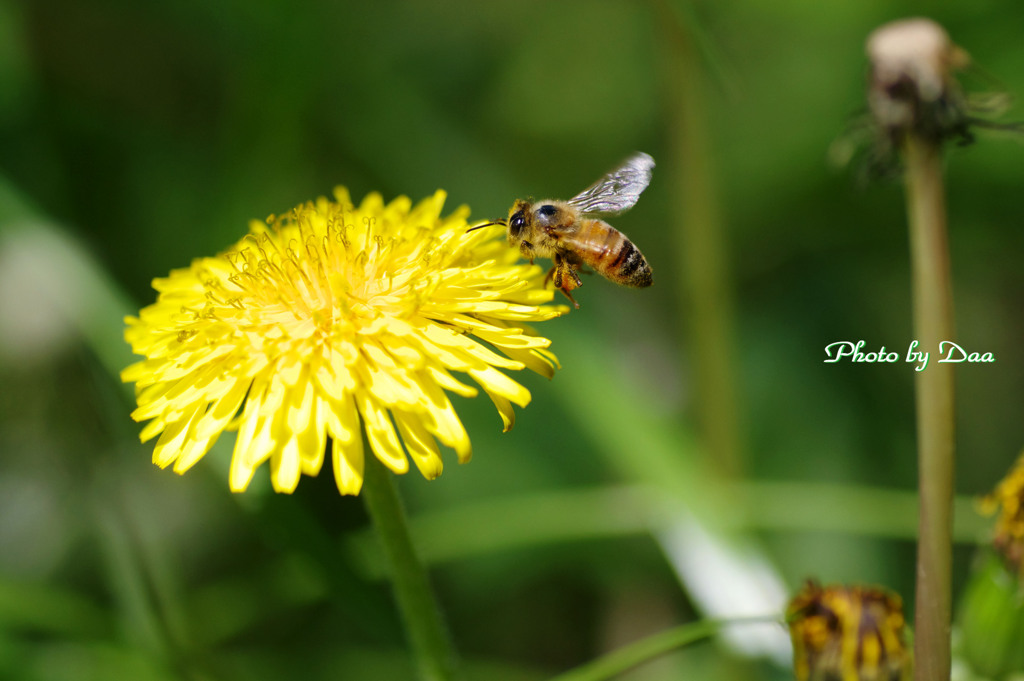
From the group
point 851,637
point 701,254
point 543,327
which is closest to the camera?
point 851,637

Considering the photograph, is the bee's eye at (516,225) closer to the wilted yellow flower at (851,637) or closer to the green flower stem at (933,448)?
the green flower stem at (933,448)

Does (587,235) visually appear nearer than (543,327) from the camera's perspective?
Yes

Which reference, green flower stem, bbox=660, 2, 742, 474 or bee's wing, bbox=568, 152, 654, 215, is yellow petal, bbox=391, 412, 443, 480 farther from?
green flower stem, bbox=660, 2, 742, 474

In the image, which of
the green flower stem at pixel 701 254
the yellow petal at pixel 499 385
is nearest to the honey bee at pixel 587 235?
the green flower stem at pixel 701 254

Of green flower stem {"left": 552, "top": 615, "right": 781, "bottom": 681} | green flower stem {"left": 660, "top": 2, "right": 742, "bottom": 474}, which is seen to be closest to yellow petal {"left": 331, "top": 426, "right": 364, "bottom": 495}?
green flower stem {"left": 552, "top": 615, "right": 781, "bottom": 681}

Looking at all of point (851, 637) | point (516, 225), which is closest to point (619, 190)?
point (516, 225)

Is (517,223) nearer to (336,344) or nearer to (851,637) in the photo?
(336,344)
